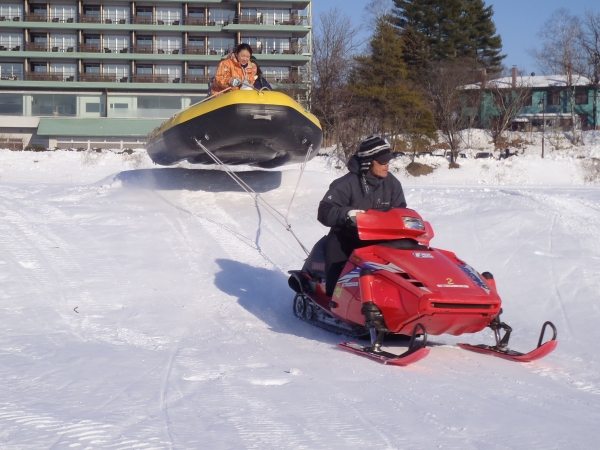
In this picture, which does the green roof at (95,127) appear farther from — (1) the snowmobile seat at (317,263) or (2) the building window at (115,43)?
(1) the snowmobile seat at (317,263)

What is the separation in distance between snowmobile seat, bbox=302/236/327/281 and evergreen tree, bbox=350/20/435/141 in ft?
99.4

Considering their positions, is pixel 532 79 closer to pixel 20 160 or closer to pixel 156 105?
pixel 156 105

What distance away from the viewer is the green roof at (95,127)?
4756 cm

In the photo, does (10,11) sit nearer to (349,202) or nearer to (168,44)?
(168,44)

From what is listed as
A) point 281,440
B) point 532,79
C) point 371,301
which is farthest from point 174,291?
point 532,79

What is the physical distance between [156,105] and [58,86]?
692 centimetres

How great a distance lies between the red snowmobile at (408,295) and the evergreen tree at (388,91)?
3132 cm

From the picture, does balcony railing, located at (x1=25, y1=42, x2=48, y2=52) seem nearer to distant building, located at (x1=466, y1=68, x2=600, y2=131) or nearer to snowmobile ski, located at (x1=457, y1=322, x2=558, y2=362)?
distant building, located at (x1=466, y1=68, x2=600, y2=131)

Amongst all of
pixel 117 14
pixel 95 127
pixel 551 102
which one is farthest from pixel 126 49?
pixel 551 102

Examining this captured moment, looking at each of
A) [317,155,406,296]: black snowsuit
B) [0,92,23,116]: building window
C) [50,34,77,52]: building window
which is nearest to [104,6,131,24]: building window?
[50,34,77,52]: building window

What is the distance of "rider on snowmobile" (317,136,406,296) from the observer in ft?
19.1

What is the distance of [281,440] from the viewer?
3256 millimetres

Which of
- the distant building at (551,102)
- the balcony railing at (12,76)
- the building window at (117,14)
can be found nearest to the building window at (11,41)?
the balcony railing at (12,76)

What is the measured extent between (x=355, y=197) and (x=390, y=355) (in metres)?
1.48
